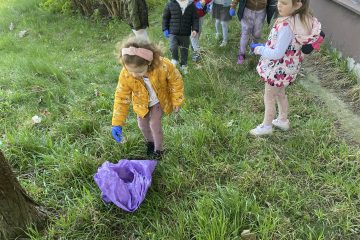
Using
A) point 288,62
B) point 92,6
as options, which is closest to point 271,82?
point 288,62

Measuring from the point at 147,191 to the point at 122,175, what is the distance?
0.25 meters

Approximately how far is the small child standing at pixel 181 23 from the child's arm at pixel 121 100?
227 cm

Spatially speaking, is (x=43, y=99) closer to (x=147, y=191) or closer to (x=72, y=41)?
(x=147, y=191)

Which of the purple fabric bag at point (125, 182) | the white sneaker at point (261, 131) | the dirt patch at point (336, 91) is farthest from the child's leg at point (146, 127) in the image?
the dirt patch at point (336, 91)

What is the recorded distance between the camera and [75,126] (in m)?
3.78

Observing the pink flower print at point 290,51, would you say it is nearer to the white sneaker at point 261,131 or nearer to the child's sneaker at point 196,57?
the white sneaker at point 261,131

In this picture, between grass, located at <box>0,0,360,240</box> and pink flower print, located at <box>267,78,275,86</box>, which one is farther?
pink flower print, located at <box>267,78,275,86</box>

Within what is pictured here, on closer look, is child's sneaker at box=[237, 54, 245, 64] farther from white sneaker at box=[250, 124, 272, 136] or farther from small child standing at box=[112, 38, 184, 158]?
small child standing at box=[112, 38, 184, 158]

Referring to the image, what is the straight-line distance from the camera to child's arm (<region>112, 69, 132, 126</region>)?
296 centimetres

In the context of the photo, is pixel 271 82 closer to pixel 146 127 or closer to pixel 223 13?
pixel 146 127

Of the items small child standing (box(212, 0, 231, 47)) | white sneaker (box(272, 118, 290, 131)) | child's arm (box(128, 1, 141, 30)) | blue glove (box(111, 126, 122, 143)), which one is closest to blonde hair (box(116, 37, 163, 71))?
blue glove (box(111, 126, 122, 143))

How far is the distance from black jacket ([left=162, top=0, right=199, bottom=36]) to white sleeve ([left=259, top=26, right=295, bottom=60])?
223 cm

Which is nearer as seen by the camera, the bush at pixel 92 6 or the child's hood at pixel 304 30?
the child's hood at pixel 304 30

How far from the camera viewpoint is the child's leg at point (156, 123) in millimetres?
3137
